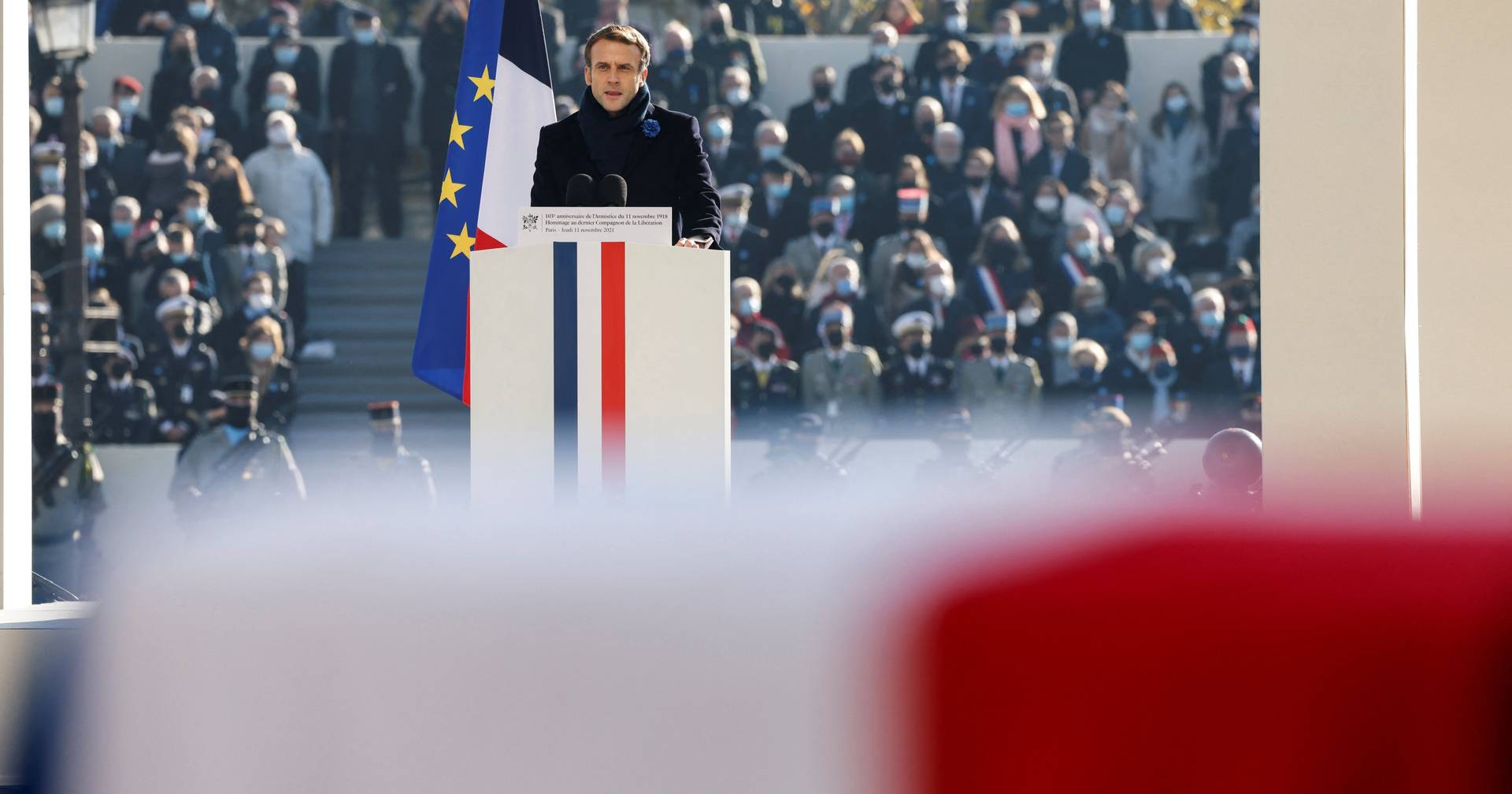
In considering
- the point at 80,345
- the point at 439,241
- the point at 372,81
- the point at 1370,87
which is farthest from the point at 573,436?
the point at 372,81

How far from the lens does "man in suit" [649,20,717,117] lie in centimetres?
1317

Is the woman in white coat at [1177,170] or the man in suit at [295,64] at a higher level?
the man in suit at [295,64]

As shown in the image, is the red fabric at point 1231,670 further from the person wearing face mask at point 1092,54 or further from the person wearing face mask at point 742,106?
the person wearing face mask at point 1092,54

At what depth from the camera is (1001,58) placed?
13.5 meters

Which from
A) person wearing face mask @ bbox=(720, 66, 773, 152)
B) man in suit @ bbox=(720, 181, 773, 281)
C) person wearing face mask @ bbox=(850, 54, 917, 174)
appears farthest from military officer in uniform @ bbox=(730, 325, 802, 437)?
person wearing face mask @ bbox=(850, 54, 917, 174)

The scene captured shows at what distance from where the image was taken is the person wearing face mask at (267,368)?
11359mm

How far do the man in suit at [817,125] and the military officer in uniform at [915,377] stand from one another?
1.87m

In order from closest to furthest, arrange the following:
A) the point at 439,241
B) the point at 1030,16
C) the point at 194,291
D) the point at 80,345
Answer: the point at 439,241 < the point at 80,345 < the point at 194,291 < the point at 1030,16

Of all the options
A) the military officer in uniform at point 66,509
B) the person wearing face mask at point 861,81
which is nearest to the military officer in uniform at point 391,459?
Answer: the military officer in uniform at point 66,509

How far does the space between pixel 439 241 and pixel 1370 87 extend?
134 inches

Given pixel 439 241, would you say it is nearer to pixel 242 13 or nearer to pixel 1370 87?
pixel 1370 87

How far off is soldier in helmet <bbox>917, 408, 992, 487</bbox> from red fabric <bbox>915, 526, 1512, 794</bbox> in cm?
729

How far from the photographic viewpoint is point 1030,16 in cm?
1460

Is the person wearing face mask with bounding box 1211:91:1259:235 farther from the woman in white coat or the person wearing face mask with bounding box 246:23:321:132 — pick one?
A: the person wearing face mask with bounding box 246:23:321:132
